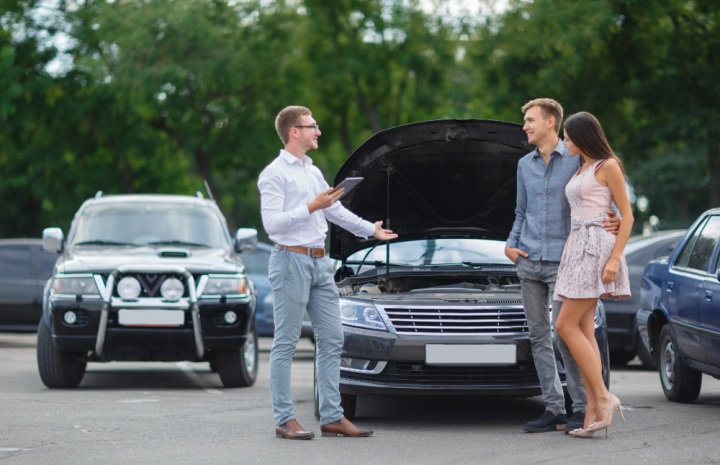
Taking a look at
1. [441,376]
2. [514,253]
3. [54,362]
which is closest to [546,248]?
[514,253]

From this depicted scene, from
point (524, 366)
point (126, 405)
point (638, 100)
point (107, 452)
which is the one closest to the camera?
point (107, 452)

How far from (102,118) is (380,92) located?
815 cm

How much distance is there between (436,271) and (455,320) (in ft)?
3.30

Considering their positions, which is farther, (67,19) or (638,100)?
(67,19)

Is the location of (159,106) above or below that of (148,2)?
below

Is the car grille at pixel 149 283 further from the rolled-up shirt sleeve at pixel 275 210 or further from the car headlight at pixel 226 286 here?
the rolled-up shirt sleeve at pixel 275 210

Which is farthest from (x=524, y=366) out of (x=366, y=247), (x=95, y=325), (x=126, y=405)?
(x=95, y=325)

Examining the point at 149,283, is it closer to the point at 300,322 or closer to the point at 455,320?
the point at 300,322

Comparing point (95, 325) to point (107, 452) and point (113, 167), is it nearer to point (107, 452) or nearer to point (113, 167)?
point (107, 452)

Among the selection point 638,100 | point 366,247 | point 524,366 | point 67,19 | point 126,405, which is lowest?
point 126,405

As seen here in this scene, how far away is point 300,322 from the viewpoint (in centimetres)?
541

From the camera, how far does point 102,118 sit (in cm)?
2542

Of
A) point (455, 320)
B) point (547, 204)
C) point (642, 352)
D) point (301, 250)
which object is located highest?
point (547, 204)

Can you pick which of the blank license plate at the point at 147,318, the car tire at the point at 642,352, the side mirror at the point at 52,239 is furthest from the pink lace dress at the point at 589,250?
the side mirror at the point at 52,239
